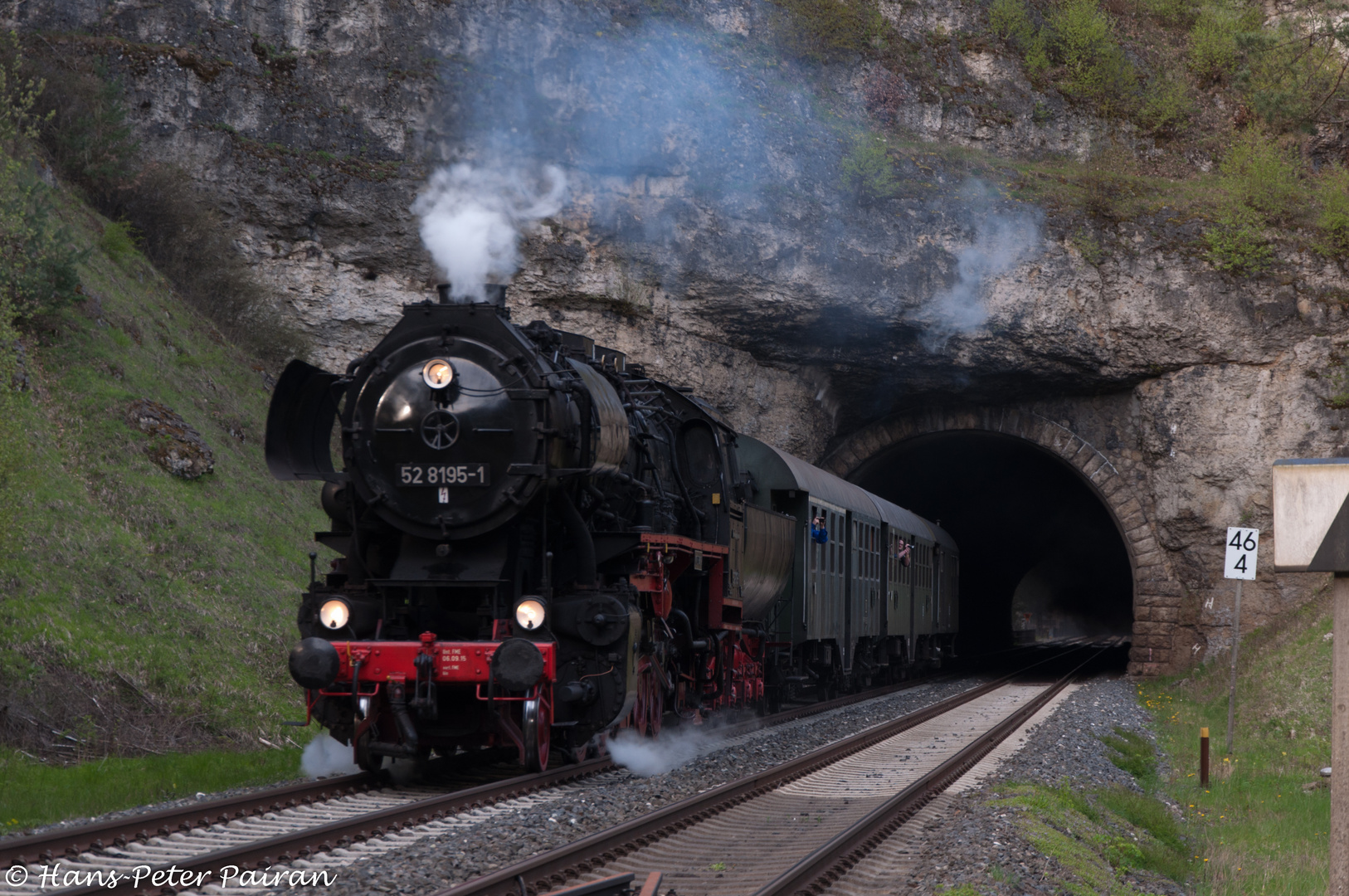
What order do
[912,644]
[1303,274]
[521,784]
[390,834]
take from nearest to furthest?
1. [390,834]
2. [521,784]
3. [1303,274]
4. [912,644]

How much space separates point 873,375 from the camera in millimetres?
23969

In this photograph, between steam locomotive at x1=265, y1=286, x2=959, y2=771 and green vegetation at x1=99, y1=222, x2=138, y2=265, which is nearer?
steam locomotive at x1=265, y1=286, x2=959, y2=771

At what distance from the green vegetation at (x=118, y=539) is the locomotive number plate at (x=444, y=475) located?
272 cm

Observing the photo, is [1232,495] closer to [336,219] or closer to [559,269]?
[559,269]

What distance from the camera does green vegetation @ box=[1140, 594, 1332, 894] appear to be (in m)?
7.82

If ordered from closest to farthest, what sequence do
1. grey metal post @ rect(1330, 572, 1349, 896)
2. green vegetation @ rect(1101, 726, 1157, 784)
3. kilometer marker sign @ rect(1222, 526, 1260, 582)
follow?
grey metal post @ rect(1330, 572, 1349, 896), green vegetation @ rect(1101, 726, 1157, 784), kilometer marker sign @ rect(1222, 526, 1260, 582)

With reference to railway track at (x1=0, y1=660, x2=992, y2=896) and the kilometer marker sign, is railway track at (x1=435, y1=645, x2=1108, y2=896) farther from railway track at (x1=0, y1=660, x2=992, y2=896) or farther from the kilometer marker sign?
the kilometer marker sign

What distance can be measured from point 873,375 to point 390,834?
60.8ft

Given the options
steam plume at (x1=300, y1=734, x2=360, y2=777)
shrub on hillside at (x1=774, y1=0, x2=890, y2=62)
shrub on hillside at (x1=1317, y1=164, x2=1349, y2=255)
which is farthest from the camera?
shrub on hillside at (x1=774, y1=0, x2=890, y2=62)

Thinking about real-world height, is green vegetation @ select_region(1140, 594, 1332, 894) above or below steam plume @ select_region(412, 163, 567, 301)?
below

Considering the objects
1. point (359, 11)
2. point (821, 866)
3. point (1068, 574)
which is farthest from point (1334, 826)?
point (1068, 574)

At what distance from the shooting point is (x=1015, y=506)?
3753cm

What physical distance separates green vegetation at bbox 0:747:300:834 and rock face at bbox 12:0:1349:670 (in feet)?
39.9

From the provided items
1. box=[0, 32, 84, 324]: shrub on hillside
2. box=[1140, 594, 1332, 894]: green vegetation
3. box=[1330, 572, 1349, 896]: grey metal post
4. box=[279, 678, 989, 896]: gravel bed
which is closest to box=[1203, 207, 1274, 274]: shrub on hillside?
box=[1140, 594, 1332, 894]: green vegetation
